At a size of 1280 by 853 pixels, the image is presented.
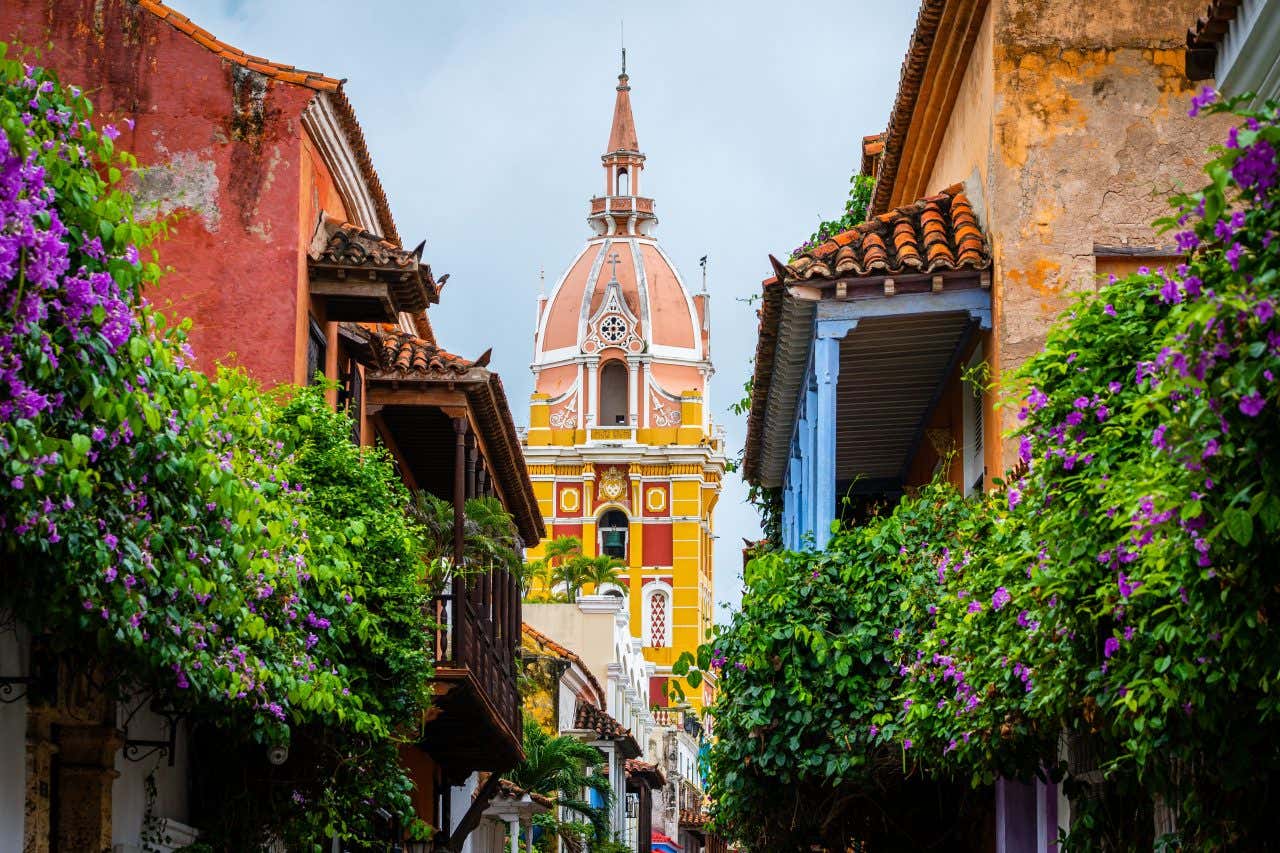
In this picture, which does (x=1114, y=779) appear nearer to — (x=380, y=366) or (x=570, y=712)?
(x=380, y=366)

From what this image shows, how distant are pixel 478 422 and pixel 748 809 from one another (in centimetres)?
683

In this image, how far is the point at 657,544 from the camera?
311ft

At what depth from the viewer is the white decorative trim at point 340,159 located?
17672 millimetres

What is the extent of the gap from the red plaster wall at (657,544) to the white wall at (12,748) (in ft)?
271

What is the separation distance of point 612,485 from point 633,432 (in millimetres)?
2450

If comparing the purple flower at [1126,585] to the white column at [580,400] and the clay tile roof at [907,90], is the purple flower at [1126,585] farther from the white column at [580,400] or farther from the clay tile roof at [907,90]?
the white column at [580,400]

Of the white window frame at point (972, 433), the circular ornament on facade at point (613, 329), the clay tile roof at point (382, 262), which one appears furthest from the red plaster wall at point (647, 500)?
the clay tile roof at point (382, 262)

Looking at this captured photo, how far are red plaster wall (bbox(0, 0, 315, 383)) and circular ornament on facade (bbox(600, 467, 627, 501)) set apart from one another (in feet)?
250

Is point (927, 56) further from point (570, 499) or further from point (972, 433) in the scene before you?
point (570, 499)

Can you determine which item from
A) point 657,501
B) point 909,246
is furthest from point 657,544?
point 909,246

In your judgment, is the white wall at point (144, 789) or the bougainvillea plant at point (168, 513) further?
the white wall at point (144, 789)

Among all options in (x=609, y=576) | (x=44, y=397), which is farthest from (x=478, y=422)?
(x=609, y=576)

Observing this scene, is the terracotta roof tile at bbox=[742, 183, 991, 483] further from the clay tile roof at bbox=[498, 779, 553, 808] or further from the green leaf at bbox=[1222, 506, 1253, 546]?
the clay tile roof at bbox=[498, 779, 553, 808]

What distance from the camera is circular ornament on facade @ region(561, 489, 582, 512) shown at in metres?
92.4
